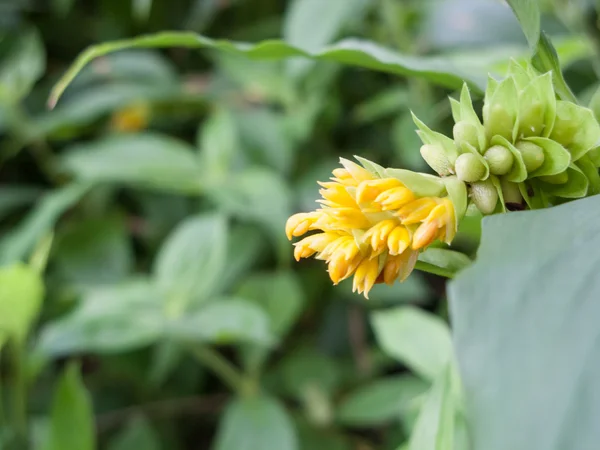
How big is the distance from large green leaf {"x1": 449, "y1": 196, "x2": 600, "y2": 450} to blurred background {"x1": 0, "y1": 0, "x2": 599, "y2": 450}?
1.30ft

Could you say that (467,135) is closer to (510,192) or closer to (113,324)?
(510,192)

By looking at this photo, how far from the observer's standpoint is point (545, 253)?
155 mm

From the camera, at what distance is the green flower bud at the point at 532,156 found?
0.21 metres

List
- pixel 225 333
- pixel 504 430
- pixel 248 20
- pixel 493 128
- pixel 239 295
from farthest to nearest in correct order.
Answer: pixel 248 20 → pixel 239 295 → pixel 225 333 → pixel 493 128 → pixel 504 430

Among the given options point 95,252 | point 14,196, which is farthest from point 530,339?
point 14,196

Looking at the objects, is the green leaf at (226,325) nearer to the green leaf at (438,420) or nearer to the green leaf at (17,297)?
the green leaf at (17,297)

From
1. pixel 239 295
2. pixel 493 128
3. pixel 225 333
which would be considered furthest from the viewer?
pixel 239 295

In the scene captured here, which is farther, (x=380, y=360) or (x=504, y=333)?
(x=380, y=360)

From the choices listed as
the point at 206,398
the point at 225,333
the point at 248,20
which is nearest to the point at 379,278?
the point at 225,333

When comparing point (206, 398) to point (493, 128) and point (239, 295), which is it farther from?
point (493, 128)

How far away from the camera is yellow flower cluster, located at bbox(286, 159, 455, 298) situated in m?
0.19

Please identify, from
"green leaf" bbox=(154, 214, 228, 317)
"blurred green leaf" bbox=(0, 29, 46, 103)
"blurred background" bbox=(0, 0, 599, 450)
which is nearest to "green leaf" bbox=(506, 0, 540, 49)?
"blurred background" bbox=(0, 0, 599, 450)

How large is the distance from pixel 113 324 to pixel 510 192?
430 millimetres

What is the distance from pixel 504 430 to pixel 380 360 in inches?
26.4
